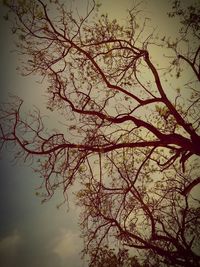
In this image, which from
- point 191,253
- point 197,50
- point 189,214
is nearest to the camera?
point 197,50

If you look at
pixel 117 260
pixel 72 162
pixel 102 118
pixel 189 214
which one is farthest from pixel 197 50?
pixel 117 260

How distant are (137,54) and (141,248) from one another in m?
Result: 5.00

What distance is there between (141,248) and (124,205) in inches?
66.3

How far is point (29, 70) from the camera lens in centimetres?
822

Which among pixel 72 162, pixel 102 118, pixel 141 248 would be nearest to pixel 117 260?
pixel 141 248

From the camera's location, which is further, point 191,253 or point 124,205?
point 191,253

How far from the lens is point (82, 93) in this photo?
25.3ft

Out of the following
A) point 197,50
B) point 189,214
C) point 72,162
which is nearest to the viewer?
point 197,50

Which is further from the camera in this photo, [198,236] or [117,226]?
[198,236]

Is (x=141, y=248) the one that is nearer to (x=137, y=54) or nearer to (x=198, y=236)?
(x=198, y=236)

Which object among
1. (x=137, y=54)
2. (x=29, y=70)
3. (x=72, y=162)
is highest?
(x=29, y=70)

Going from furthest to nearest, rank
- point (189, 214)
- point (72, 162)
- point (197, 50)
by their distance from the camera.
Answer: point (189, 214) < point (72, 162) < point (197, 50)

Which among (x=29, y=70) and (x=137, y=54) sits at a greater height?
(x=29, y=70)

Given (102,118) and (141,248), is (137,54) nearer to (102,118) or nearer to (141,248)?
(102,118)
